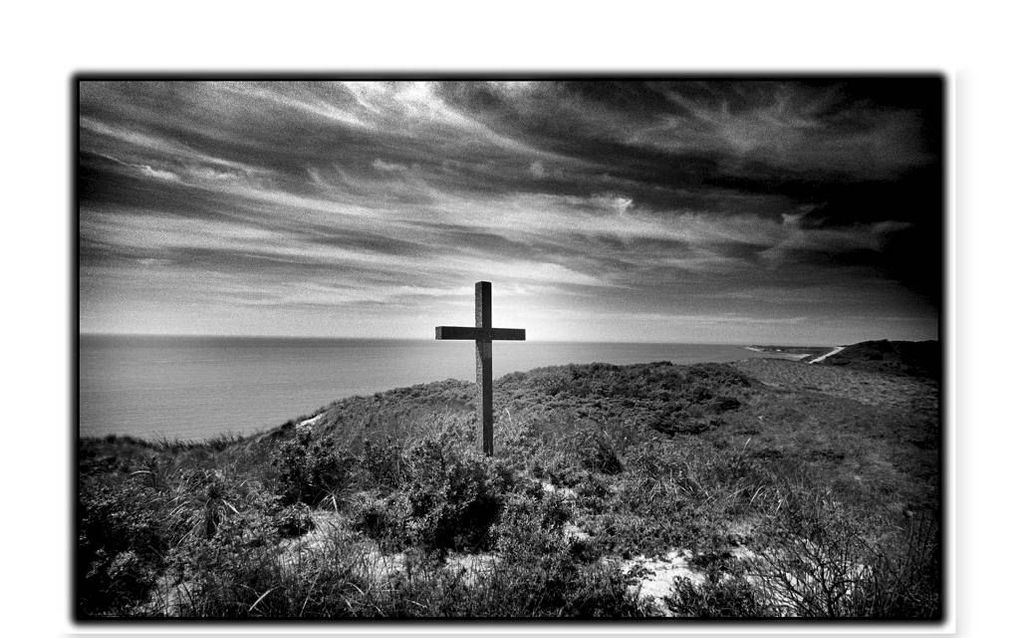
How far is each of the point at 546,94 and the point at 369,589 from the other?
157 inches

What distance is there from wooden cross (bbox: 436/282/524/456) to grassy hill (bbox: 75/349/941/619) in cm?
33

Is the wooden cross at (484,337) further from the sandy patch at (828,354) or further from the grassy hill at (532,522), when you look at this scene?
the sandy patch at (828,354)

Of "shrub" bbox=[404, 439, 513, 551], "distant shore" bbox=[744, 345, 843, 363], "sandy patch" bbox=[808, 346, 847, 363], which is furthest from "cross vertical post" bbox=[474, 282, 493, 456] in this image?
"sandy patch" bbox=[808, 346, 847, 363]

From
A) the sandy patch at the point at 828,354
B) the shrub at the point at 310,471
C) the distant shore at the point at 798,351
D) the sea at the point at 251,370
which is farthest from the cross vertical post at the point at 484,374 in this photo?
the sandy patch at the point at 828,354

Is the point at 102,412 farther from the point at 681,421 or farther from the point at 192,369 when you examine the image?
the point at 681,421

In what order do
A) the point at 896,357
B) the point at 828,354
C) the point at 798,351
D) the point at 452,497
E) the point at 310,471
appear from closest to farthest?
the point at 452,497 < the point at 896,357 < the point at 310,471 < the point at 828,354 < the point at 798,351

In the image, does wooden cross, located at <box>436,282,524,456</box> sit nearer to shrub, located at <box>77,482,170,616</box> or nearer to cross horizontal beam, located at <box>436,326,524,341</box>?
cross horizontal beam, located at <box>436,326,524,341</box>

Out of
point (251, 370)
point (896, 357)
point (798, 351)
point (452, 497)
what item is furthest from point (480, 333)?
point (896, 357)

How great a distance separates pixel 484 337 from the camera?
16.2 ft

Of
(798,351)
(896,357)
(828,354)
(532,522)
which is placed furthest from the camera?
(798,351)

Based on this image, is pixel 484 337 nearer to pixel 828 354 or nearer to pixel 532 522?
pixel 532 522

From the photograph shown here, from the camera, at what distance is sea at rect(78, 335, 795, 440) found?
3.83m

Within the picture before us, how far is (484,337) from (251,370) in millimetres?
2283

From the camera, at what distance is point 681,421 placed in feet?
21.1
